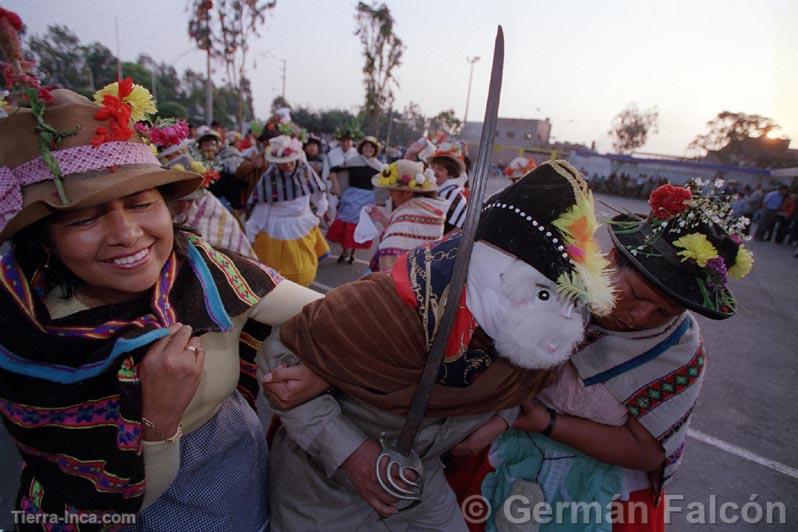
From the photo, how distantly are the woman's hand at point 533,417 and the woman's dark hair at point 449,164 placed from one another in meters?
4.35

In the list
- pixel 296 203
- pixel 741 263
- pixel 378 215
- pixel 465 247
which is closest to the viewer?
pixel 465 247

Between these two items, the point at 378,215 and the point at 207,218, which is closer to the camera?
the point at 207,218

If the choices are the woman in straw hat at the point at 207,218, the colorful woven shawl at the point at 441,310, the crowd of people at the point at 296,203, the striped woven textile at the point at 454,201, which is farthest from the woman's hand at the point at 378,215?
the colorful woven shawl at the point at 441,310

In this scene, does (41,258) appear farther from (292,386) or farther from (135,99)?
(292,386)

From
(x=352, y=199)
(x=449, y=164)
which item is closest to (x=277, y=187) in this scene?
(x=449, y=164)

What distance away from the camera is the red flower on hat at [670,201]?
4.90 feet

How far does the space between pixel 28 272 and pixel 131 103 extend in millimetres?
541

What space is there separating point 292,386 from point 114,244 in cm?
62

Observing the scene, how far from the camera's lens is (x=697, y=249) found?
4.47 ft

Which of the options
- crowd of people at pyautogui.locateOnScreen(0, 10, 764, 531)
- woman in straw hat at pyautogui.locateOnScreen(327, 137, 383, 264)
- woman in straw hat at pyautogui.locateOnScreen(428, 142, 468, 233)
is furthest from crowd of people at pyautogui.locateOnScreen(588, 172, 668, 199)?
crowd of people at pyautogui.locateOnScreen(0, 10, 764, 531)

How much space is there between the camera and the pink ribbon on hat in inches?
38.8

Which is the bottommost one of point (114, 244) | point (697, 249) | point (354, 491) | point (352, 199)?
point (354, 491)

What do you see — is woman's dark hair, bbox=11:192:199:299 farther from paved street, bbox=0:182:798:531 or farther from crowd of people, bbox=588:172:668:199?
crowd of people, bbox=588:172:668:199

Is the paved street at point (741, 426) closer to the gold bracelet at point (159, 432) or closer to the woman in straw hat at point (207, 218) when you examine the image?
the gold bracelet at point (159, 432)
